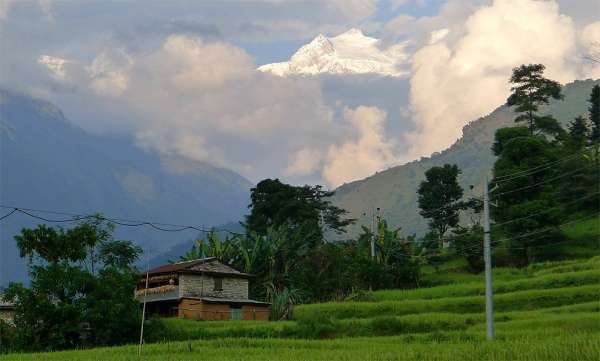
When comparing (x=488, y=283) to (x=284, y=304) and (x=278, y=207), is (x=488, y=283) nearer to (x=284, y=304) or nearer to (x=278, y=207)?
(x=284, y=304)

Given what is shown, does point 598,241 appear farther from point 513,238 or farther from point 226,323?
point 226,323

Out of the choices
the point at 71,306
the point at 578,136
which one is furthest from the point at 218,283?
the point at 578,136

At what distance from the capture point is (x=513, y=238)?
2768 inches

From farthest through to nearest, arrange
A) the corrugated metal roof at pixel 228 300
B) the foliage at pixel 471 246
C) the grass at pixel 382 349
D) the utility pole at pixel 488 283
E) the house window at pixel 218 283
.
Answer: the foliage at pixel 471 246 → the house window at pixel 218 283 → the corrugated metal roof at pixel 228 300 → the utility pole at pixel 488 283 → the grass at pixel 382 349

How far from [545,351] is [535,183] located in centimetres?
5051

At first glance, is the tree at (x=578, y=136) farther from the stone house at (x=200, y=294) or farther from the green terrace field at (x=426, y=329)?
the stone house at (x=200, y=294)

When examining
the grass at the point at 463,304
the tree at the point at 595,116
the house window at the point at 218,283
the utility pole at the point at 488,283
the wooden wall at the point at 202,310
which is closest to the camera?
the utility pole at the point at 488,283

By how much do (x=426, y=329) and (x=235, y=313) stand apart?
21605 mm

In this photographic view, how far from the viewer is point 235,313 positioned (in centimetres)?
6200

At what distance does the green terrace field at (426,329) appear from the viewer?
31672 mm

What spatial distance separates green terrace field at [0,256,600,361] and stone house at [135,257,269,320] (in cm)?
615

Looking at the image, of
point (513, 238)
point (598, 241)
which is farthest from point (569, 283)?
point (598, 241)

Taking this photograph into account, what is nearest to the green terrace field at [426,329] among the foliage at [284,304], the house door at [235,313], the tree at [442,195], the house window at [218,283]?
the foliage at [284,304]

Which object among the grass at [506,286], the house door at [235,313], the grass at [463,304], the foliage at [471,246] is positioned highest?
the foliage at [471,246]
